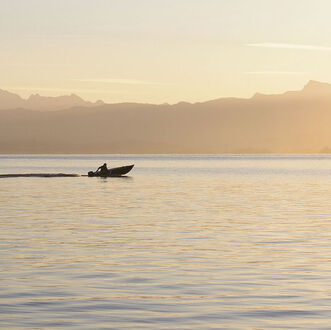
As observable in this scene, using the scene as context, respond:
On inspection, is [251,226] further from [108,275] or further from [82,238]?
[108,275]

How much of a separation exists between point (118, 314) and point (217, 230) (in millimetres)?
22047

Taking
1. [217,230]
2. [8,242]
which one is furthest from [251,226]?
[8,242]

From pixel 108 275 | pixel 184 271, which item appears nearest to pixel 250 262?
pixel 184 271

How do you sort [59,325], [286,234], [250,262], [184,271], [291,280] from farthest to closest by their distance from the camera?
[286,234]
[250,262]
[184,271]
[291,280]
[59,325]

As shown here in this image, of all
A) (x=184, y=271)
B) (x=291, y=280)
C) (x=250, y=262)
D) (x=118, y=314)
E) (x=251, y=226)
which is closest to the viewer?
(x=118, y=314)

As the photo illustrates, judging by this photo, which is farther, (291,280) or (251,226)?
(251,226)

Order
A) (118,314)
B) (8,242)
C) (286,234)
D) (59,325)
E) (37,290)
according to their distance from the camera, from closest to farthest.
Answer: (59,325) → (118,314) → (37,290) → (8,242) → (286,234)

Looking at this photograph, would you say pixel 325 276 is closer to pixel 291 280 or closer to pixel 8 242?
pixel 291 280

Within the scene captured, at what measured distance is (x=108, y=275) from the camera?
27.2m

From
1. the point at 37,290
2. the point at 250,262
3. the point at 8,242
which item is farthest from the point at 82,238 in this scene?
the point at 37,290

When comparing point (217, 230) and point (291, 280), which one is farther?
point (217, 230)

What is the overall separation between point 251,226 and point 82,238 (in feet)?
36.1

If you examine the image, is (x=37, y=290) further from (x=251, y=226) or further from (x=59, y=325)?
(x=251, y=226)

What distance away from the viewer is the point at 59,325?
20.0 m
